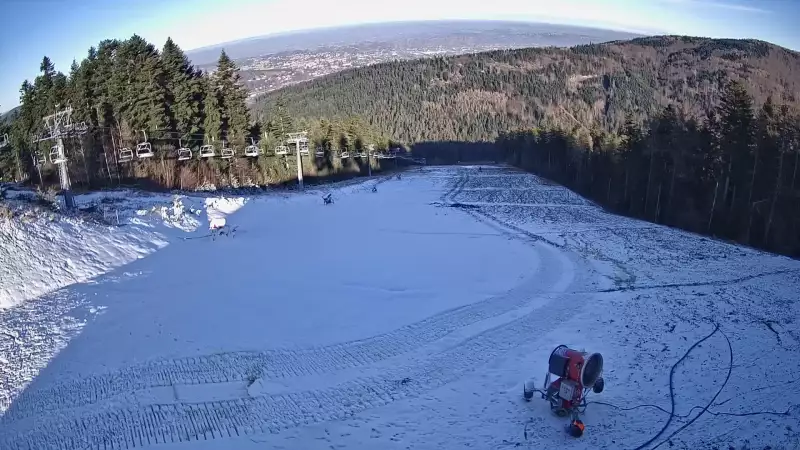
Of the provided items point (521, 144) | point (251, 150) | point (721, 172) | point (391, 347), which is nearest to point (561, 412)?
point (391, 347)

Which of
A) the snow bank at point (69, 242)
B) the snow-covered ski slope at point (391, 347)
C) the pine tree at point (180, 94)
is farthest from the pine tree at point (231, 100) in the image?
the snow-covered ski slope at point (391, 347)

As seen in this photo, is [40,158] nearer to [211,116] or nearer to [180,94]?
[180,94]

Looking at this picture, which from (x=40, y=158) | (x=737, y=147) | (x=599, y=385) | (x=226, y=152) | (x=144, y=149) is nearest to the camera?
(x=599, y=385)

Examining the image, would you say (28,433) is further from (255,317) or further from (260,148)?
(260,148)

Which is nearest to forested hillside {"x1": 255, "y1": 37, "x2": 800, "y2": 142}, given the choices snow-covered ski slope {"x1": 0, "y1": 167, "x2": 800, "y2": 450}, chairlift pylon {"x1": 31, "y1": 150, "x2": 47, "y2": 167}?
chairlift pylon {"x1": 31, "y1": 150, "x2": 47, "y2": 167}

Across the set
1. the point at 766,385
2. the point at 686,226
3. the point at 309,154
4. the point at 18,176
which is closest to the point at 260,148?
the point at 309,154

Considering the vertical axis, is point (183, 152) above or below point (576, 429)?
above
